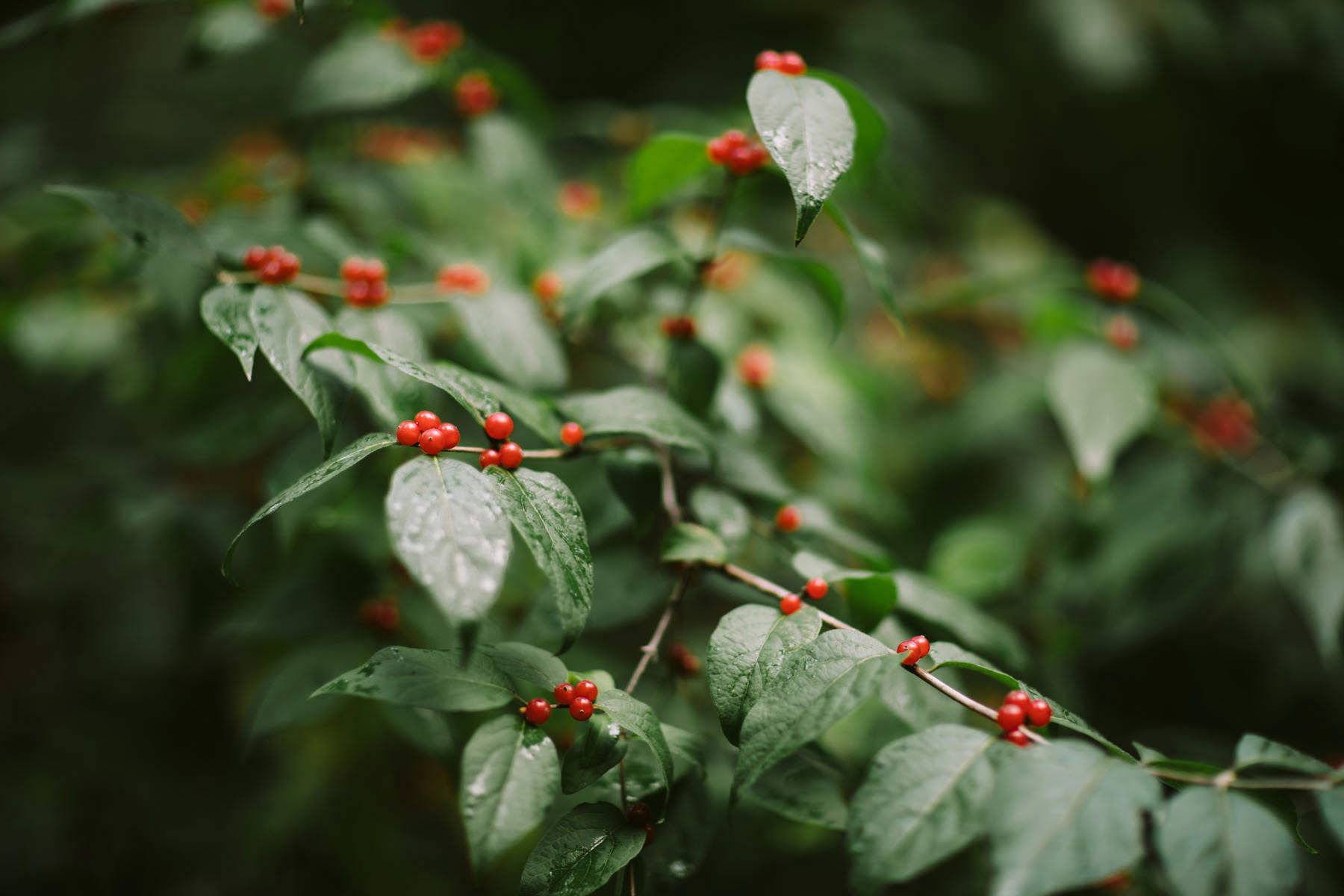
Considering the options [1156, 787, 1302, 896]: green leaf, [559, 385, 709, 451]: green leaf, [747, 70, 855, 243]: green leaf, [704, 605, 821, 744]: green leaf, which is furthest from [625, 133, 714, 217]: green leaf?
[1156, 787, 1302, 896]: green leaf

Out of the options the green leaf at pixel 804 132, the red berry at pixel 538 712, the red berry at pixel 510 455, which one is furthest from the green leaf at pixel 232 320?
the green leaf at pixel 804 132

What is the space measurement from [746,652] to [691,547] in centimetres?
13

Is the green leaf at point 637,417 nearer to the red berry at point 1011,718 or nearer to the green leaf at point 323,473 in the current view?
the green leaf at point 323,473

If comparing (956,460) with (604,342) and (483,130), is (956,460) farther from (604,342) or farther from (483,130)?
(483,130)

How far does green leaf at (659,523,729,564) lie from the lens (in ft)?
2.38

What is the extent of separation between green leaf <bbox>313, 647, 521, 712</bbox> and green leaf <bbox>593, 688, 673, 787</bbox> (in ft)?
0.25

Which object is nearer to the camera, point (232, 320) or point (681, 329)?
point (232, 320)

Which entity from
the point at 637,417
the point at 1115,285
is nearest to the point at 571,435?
the point at 637,417

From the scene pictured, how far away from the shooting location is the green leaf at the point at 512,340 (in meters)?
0.92

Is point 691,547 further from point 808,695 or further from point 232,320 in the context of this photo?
point 232,320

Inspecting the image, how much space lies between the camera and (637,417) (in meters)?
0.76

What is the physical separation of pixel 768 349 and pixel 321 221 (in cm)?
73

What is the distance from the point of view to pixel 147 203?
0.84m

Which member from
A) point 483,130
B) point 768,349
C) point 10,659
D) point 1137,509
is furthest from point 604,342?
point 10,659
